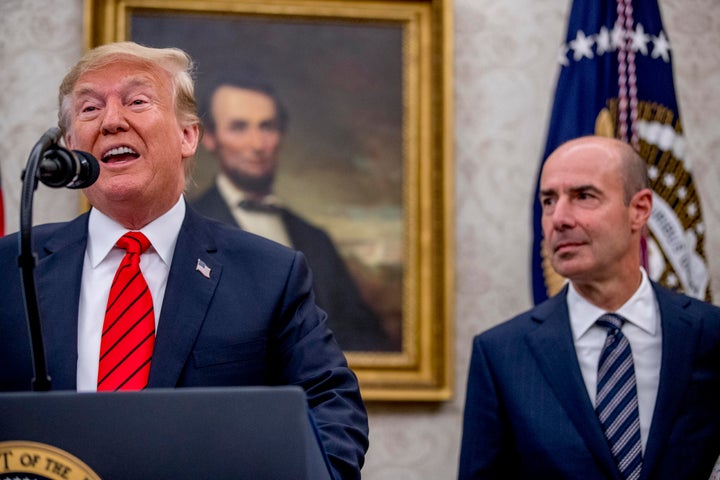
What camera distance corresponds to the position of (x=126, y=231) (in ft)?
7.77

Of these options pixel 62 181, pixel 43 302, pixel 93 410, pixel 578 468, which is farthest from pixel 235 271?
pixel 578 468

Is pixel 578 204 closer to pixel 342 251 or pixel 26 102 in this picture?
pixel 342 251

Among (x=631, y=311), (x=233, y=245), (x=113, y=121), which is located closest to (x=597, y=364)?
(x=631, y=311)

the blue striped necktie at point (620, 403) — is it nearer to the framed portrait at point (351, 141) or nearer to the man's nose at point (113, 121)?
the framed portrait at point (351, 141)

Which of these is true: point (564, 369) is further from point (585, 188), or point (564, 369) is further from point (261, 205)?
point (261, 205)

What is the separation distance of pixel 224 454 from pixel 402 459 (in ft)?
9.10

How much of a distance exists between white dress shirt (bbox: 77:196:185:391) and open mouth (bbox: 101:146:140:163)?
15 cm

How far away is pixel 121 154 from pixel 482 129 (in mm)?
2327

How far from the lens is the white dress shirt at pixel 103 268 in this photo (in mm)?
2164

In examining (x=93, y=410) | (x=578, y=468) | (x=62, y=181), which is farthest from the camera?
(x=578, y=468)

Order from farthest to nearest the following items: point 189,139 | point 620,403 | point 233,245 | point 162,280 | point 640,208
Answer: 1. point 640,208
2. point 620,403
3. point 189,139
4. point 233,245
5. point 162,280

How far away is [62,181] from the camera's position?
5.63 ft

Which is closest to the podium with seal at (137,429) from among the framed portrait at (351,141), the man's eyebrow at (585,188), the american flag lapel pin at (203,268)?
the american flag lapel pin at (203,268)

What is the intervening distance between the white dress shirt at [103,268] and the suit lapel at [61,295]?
0.03 meters
